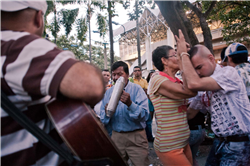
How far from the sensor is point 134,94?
310cm

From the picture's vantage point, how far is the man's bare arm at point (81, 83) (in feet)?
2.63

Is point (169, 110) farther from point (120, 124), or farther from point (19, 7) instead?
point (19, 7)

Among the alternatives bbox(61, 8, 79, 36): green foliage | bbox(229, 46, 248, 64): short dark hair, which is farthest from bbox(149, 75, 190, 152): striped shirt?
bbox(61, 8, 79, 36): green foliage

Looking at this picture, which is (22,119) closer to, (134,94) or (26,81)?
(26,81)

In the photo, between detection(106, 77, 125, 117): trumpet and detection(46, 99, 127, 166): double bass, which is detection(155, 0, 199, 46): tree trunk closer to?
detection(106, 77, 125, 117): trumpet

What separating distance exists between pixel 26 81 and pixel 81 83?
25 cm

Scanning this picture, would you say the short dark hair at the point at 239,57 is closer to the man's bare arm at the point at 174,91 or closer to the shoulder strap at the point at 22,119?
the man's bare arm at the point at 174,91

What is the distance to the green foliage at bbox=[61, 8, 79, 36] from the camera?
18125 millimetres

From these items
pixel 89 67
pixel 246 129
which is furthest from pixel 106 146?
pixel 246 129

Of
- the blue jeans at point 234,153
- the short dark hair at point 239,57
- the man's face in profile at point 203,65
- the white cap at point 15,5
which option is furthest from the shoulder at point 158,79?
the white cap at point 15,5

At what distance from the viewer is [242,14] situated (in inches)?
340

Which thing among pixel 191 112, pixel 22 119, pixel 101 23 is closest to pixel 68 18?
pixel 101 23

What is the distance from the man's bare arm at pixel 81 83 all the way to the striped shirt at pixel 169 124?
4.41ft

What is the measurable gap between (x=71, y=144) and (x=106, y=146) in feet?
0.62
